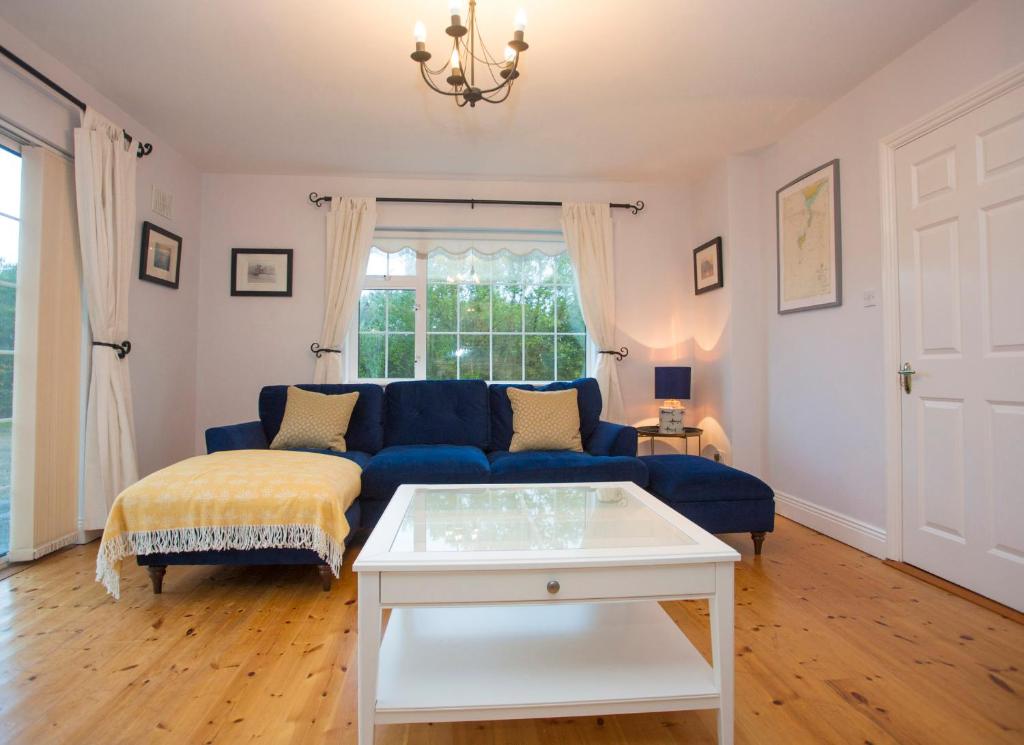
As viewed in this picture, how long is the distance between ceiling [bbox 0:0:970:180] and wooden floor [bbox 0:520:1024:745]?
8.15 feet

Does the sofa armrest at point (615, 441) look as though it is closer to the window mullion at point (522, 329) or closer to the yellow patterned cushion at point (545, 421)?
the yellow patterned cushion at point (545, 421)

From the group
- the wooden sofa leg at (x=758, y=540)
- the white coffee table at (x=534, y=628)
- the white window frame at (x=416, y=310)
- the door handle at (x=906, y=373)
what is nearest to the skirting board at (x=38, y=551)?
the white window frame at (x=416, y=310)

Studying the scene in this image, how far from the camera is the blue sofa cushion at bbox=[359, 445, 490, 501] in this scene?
8.52 ft

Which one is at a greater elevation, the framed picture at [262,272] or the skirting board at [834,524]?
the framed picture at [262,272]

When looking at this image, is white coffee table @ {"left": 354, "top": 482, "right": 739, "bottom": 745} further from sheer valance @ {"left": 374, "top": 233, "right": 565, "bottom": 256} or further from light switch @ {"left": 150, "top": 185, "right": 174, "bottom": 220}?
light switch @ {"left": 150, "top": 185, "right": 174, "bottom": 220}

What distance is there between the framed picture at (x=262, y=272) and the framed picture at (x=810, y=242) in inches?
139

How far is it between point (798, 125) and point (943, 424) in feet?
6.54

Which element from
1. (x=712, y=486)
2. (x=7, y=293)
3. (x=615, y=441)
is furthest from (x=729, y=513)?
(x=7, y=293)

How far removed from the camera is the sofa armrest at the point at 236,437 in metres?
2.68

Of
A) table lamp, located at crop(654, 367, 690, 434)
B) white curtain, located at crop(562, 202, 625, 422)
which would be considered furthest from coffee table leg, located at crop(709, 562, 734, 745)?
white curtain, located at crop(562, 202, 625, 422)

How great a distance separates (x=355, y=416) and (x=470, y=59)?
2.14 metres

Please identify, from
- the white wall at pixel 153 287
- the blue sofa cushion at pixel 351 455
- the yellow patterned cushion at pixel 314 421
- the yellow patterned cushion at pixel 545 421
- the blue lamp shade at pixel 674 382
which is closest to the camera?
the white wall at pixel 153 287

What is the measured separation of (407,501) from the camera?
6.07 feet

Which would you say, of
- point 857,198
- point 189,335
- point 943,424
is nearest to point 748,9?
point 857,198
